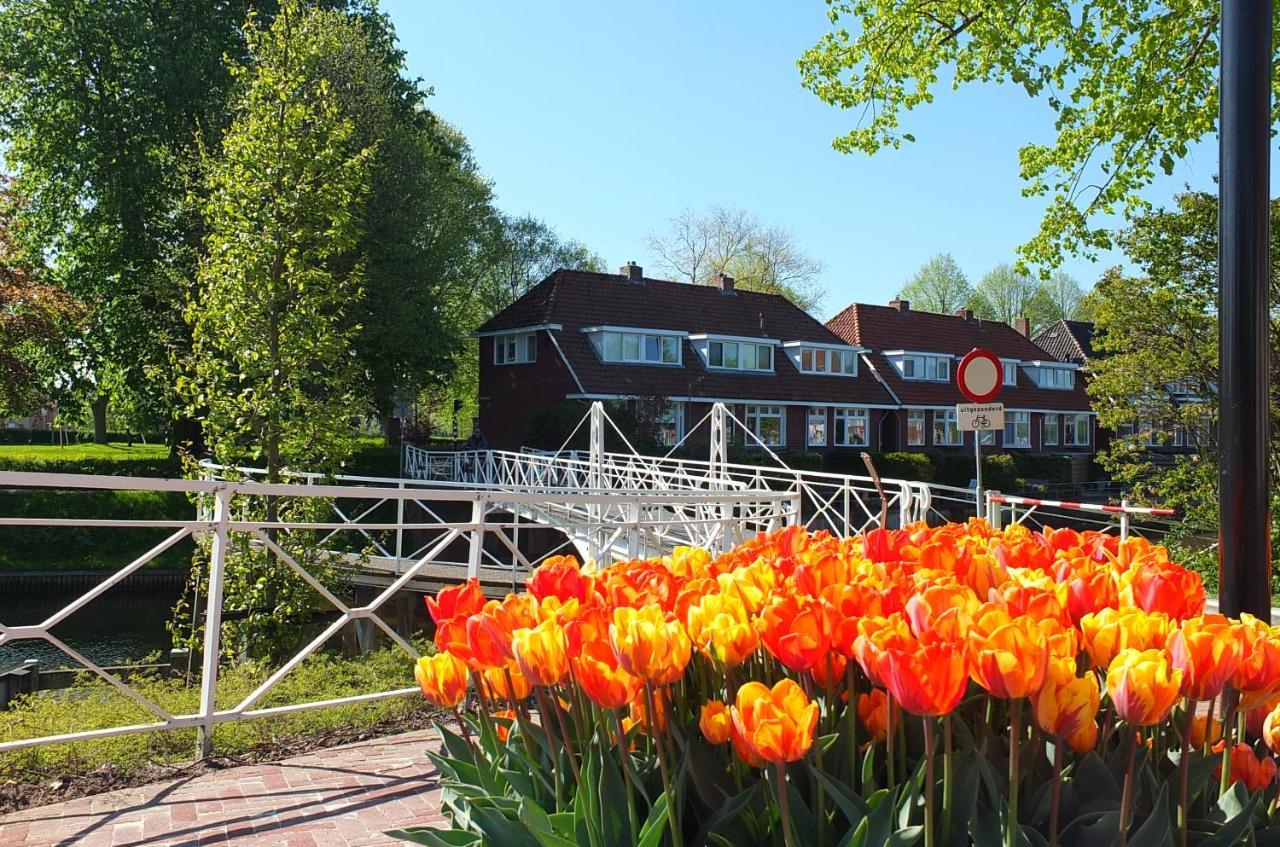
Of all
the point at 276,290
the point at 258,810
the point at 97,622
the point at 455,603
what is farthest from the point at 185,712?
the point at 97,622

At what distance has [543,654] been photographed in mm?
1785

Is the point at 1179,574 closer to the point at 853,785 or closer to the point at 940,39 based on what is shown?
the point at 853,785

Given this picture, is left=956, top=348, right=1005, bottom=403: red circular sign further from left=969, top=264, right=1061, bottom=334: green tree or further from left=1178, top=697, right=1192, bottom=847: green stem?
left=969, top=264, right=1061, bottom=334: green tree

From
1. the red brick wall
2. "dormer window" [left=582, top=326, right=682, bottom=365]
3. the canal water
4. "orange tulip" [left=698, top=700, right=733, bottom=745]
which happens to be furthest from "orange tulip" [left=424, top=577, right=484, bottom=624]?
"dormer window" [left=582, top=326, right=682, bottom=365]

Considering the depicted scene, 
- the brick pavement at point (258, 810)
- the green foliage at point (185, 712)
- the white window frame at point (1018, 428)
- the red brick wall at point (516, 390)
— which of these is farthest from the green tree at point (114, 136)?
the white window frame at point (1018, 428)

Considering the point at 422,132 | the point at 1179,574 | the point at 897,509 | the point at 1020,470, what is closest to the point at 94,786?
the point at 1179,574

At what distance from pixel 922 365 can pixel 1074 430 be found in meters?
9.99

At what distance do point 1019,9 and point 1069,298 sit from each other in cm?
6630

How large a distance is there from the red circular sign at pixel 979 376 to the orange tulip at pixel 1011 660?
9.05m

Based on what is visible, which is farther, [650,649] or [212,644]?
[212,644]

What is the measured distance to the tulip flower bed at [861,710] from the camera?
152 centimetres

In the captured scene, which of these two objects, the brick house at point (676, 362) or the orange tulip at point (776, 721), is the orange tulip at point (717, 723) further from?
Answer: the brick house at point (676, 362)

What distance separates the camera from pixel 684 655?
167 centimetres

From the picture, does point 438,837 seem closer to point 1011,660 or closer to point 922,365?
point 1011,660
